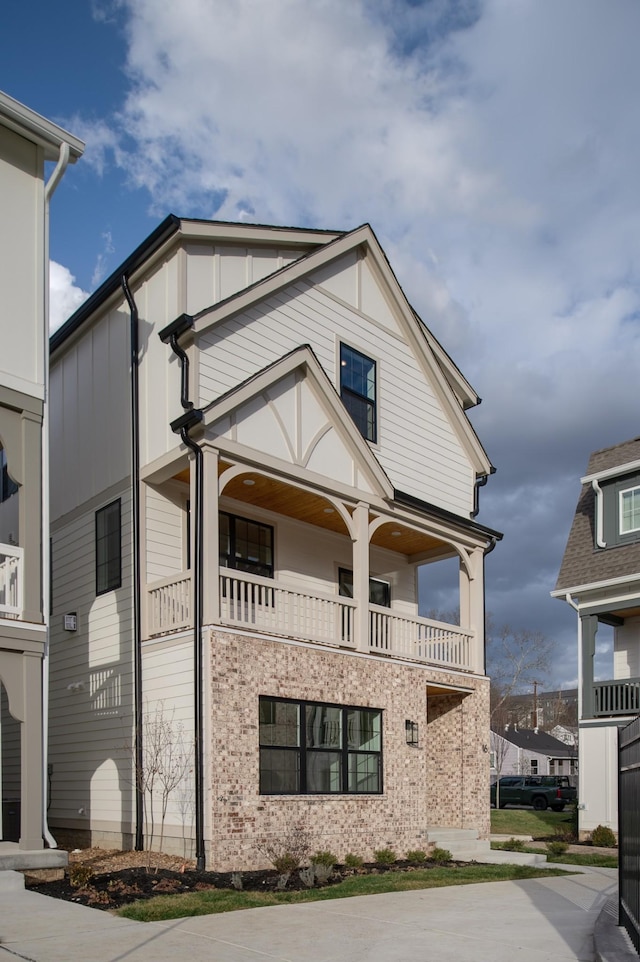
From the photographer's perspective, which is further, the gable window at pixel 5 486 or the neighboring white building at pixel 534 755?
the neighboring white building at pixel 534 755

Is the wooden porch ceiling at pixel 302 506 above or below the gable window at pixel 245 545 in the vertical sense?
above

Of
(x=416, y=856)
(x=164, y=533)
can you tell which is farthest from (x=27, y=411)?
(x=416, y=856)

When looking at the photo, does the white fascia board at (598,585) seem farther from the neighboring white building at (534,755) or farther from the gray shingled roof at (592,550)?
the neighboring white building at (534,755)

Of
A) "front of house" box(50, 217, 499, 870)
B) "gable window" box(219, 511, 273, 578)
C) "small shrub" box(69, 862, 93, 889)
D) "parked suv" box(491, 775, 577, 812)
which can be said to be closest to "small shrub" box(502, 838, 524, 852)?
"front of house" box(50, 217, 499, 870)

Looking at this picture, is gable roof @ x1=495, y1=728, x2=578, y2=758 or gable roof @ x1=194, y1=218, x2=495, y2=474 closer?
gable roof @ x1=194, y1=218, x2=495, y2=474

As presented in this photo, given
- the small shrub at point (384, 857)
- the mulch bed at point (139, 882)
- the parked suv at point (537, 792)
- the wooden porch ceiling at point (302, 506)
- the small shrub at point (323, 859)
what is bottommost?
the parked suv at point (537, 792)

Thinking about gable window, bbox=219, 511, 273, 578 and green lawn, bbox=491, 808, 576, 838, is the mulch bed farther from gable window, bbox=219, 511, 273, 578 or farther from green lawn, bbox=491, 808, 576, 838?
green lawn, bbox=491, 808, 576, 838

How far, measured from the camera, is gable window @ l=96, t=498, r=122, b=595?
17125mm

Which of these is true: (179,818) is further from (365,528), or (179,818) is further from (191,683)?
(365,528)

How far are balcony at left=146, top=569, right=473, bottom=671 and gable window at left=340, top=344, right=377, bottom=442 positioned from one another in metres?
3.78

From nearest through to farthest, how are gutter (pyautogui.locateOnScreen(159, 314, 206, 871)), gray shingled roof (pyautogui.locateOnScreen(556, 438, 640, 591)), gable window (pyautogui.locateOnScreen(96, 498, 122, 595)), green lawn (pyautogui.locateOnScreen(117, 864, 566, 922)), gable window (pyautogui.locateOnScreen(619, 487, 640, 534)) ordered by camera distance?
green lawn (pyautogui.locateOnScreen(117, 864, 566, 922)) → gutter (pyautogui.locateOnScreen(159, 314, 206, 871)) → gable window (pyautogui.locateOnScreen(96, 498, 122, 595)) → gray shingled roof (pyautogui.locateOnScreen(556, 438, 640, 591)) → gable window (pyautogui.locateOnScreen(619, 487, 640, 534))

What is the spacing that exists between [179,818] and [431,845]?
581 centimetres

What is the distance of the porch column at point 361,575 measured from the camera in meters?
17.6

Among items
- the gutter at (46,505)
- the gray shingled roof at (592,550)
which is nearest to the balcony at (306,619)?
the gutter at (46,505)
